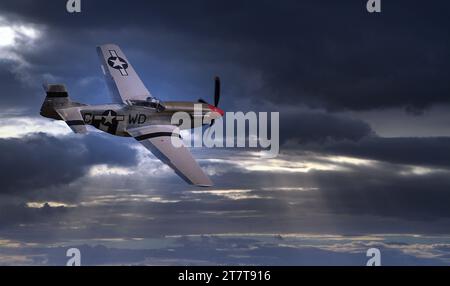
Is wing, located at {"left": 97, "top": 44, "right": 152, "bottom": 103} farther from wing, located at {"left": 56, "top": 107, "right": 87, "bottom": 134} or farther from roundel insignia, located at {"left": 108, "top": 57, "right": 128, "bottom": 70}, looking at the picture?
wing, located at {"left": 56, "top": 107, "right": 87, "bottom": 134}

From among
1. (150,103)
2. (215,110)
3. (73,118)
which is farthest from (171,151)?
(215,110)

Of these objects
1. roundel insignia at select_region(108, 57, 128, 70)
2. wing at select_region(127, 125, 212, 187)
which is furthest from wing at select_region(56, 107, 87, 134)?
roundel insignia at select_region(108, 57, 128, 70)

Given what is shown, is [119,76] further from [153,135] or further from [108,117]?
[153,135]

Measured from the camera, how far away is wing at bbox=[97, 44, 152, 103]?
131 ft

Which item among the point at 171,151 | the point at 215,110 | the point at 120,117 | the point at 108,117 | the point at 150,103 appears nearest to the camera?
the point at 171,151

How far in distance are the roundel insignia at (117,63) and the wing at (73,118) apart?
6.81 meters

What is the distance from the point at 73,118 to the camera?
35.8m

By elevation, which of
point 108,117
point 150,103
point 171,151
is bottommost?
point 171,151

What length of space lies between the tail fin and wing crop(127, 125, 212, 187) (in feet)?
10.9

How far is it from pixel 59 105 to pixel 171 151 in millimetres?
7808

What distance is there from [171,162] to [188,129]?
7.36m

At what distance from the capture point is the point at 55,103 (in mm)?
36250
